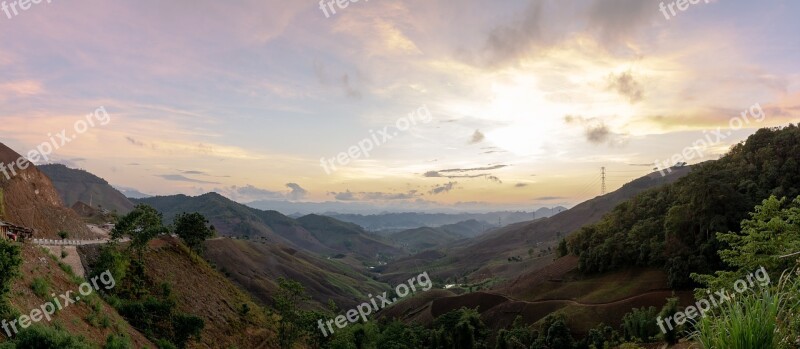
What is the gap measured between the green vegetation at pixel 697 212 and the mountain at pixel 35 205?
10134cm

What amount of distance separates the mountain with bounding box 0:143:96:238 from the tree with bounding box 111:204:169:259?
56.0 ft

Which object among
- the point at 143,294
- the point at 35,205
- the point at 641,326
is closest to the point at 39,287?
the point at 143,294

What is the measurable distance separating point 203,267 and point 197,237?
5329 mm

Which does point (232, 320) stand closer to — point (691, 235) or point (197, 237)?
point (197, 237)

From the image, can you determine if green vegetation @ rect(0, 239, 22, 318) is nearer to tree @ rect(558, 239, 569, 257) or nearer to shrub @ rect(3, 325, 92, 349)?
shrub @ rect(3, 325, 92, 349)

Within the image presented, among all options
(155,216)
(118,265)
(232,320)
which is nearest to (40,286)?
(118,265)

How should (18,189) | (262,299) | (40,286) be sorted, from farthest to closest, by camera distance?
(262,299), (18,189), (40,286)

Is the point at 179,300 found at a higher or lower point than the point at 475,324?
higher

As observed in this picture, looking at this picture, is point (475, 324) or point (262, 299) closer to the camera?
point (475, 324)

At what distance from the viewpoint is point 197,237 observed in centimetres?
7262

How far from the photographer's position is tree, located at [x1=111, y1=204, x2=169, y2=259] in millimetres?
50250

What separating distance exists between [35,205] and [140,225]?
28894 mm

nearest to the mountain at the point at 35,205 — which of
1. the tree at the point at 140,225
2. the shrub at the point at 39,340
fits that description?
the tree at the point at 140,225

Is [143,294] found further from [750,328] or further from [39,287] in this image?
[750,328]
